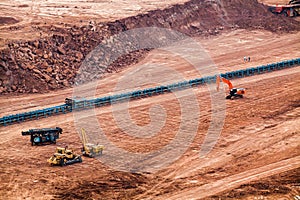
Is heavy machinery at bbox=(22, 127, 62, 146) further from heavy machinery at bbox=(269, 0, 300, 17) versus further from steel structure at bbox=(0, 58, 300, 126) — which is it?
heavy machinery at bbox=(269, 0, 300, 17)

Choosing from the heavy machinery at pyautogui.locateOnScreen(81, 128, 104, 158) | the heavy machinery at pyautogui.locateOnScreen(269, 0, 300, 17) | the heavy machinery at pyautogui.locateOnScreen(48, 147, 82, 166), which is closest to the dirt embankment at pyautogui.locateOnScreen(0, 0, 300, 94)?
the heavy machinery at pyautogui.locateOnScreen(269, 0, 300, 17)

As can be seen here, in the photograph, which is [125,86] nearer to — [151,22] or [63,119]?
[63,119]

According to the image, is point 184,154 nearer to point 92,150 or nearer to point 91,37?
point 92,150

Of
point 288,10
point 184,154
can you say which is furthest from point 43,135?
point 288,10

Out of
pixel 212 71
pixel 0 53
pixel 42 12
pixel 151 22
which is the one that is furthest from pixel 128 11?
pixel 0 53

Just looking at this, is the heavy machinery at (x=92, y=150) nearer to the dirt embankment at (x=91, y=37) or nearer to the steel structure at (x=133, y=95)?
the steel structure at (x=133, y=95)

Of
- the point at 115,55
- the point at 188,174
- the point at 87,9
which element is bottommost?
the point at 188,174

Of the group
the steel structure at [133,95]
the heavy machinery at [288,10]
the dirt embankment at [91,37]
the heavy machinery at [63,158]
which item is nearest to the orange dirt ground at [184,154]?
the heavy machinery at [63,158]
